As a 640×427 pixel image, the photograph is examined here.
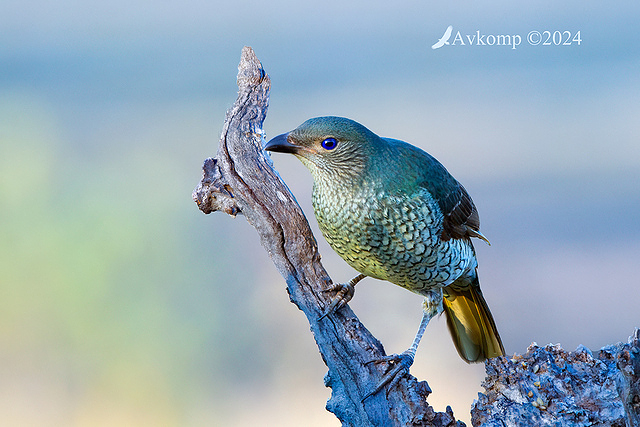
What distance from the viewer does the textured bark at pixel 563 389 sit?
248 centimetres

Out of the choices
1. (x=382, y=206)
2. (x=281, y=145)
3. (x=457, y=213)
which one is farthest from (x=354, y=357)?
(x=281, y=145)

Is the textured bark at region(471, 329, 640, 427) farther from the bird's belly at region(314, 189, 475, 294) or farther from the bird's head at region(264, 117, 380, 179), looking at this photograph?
the bird's head at region(264, 117, 380, 179)

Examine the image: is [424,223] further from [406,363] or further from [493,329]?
[493,329]

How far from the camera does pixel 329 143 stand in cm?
308

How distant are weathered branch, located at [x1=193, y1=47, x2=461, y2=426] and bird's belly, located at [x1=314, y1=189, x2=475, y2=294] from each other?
210mm

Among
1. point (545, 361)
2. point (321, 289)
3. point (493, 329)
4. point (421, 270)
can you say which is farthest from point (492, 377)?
point (493, 329)

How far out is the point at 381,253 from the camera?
317 cm

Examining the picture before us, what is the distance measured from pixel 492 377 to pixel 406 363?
53 cm

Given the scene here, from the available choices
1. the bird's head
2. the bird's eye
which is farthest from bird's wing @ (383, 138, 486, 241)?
the bird's eye

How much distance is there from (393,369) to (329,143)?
109 cm

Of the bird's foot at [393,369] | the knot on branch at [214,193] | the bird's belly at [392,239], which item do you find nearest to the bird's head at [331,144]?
the bird's belly at [392,239]

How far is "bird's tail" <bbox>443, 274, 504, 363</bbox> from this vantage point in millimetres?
Result: 3895

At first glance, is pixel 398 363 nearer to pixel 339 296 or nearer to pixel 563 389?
pixel 339 296

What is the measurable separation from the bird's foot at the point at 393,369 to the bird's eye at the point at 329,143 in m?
1.02
